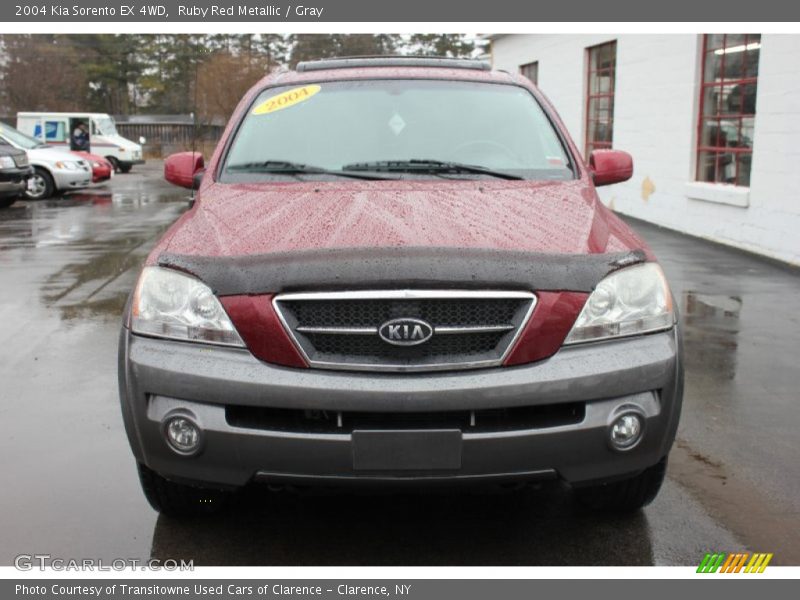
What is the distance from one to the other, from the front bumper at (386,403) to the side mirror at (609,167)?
190 centimetres

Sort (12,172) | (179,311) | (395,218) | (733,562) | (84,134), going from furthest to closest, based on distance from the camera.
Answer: (84,134)
(12,172)
(395,218)
(733,562)
(179,311)

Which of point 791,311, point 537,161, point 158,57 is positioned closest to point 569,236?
point 537,161

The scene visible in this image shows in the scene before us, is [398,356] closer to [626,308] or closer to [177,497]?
[626,308]

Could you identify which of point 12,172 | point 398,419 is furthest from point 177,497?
point 12,172

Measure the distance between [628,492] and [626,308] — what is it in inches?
29.7

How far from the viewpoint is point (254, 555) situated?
124 inches

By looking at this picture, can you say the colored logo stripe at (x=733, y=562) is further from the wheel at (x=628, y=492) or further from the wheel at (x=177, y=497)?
the wheel at (x=177, y=497)

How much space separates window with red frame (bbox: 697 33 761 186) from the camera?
35.1ft

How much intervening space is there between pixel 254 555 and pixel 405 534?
0.54 meters

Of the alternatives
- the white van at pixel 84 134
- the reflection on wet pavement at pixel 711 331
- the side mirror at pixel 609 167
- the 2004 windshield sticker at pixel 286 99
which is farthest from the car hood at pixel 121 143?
the side mirror at pixel 609 167

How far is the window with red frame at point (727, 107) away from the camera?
1069 centimetres

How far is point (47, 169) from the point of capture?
763 inches

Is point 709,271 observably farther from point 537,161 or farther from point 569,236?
point 569,236

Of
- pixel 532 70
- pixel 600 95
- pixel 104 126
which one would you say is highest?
pixel 532 70
